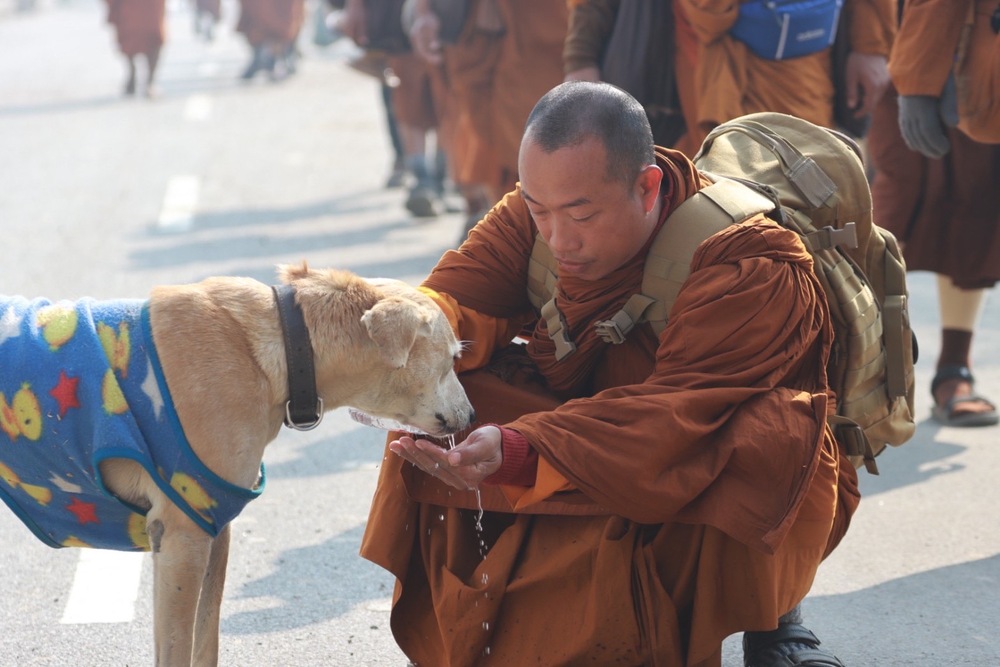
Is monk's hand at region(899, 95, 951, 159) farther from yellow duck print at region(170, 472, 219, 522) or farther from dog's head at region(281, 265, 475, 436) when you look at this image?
yellow duck print at region(170, 472, 219, 522)

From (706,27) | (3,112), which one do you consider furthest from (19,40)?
(706,27)

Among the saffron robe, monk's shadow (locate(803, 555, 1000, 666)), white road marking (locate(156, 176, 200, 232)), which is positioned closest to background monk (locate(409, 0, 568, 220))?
the saffron robe

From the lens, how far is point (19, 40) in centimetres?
2950

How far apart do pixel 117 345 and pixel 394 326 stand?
0.62 meters

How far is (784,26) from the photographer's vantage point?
16.5 ft

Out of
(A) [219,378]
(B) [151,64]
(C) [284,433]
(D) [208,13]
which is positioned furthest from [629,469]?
(D) [208,13]

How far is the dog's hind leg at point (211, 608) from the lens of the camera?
3336 millimetres

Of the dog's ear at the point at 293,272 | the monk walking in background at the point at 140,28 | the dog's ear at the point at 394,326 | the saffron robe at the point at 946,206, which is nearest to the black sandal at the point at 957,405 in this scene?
the saffron robe at the point at 946,206

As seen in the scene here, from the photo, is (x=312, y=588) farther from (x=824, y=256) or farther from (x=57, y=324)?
(x=824, y=256)

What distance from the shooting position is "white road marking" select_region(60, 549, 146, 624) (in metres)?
3.82

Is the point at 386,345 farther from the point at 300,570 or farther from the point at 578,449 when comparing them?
the point at 300,570

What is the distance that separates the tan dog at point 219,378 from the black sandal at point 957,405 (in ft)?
9.41

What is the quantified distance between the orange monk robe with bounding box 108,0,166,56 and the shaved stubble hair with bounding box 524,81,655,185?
1521 centimetres

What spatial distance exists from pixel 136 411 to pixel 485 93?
15.7 ft
